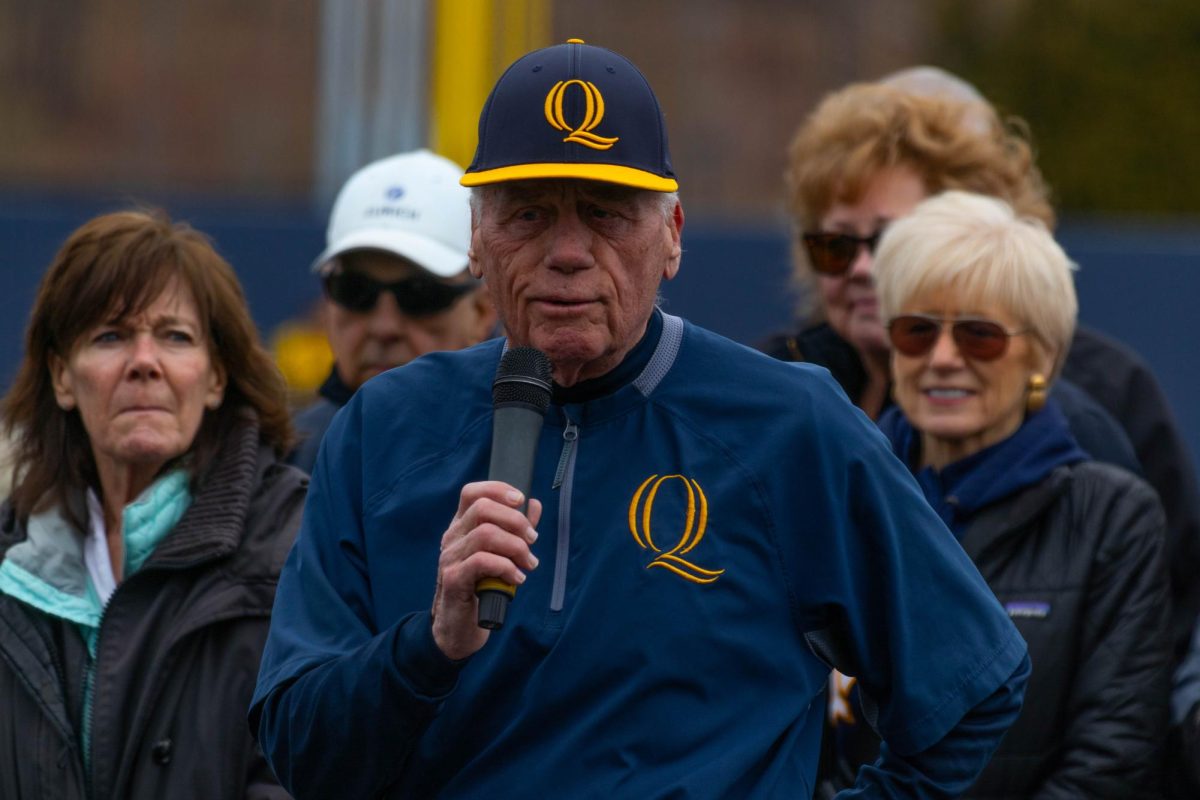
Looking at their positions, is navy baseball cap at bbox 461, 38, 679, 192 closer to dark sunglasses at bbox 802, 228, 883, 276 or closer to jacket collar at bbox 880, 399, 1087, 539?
jacket collar at bbox 880, 399, 1087, 539

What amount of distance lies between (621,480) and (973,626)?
1.83 ft

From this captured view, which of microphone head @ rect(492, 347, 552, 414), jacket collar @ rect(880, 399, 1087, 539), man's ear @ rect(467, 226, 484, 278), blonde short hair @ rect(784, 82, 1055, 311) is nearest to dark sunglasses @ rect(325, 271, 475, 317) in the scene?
blonde short hair @ rect(784, 82, 1055, 311)

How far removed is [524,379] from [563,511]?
0.67 ft

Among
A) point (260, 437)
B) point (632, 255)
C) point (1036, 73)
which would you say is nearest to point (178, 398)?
point (260, 437)

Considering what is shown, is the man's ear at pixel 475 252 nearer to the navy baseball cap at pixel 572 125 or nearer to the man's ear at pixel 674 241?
the navy baseball cap at pixel 572 125

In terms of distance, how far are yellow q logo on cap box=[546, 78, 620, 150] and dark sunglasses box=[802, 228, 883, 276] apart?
2142 millimetres

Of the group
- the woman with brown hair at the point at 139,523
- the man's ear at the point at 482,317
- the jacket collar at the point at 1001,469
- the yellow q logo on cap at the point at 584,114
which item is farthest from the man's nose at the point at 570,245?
the man's ear at the point at 482,317

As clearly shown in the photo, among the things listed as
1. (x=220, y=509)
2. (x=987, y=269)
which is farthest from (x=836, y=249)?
(x=220, y=509)

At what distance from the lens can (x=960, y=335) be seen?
3.98 m

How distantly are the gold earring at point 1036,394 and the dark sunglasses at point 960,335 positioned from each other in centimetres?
10

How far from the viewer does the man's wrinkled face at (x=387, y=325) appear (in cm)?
448

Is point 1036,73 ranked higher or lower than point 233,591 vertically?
higher

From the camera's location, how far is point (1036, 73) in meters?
20.4

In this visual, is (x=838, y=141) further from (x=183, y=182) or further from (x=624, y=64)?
(x=183, y=182)
